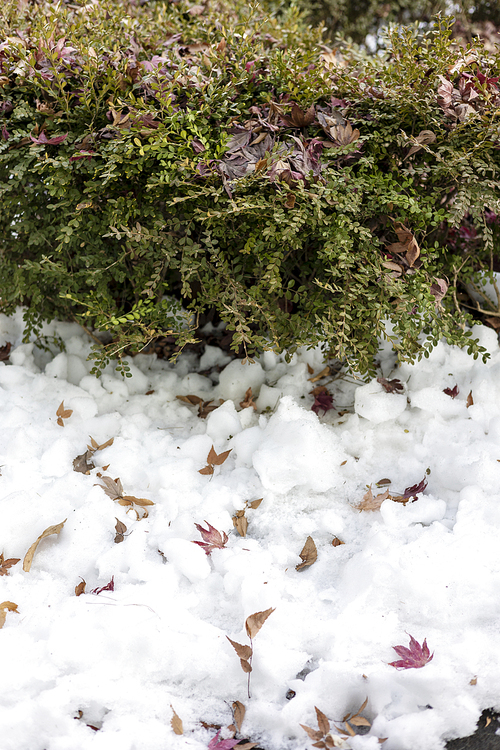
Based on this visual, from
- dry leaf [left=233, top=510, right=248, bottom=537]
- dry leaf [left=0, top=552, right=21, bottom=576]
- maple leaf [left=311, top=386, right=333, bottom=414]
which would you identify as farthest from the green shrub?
dry leaf [left=0, top=552, right=21, bottom=576]

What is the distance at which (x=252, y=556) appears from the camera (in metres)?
1.54

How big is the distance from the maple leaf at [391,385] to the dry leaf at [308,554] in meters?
0.77

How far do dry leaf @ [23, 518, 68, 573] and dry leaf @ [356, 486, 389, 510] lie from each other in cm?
96

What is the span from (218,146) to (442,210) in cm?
82

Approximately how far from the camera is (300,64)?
188 cm

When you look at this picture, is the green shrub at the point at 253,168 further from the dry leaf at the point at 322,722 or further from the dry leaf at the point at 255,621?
the dry leaf at the point at 322,722

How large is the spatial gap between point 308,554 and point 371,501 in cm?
30

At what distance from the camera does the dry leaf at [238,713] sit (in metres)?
1.20

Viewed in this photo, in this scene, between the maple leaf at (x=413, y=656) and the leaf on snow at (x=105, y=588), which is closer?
the maple leaf at (x=413, y=656)

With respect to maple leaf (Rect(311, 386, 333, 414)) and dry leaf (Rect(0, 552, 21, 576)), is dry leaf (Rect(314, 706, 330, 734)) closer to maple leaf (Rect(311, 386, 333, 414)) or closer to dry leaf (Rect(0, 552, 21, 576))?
dry leaf (Rect(0, 552, 21, 576))

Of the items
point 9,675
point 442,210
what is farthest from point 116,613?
point 442,210

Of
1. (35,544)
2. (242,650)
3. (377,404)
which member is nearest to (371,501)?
(377,404)

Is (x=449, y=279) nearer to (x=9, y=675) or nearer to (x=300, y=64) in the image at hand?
(x=300, y=64)

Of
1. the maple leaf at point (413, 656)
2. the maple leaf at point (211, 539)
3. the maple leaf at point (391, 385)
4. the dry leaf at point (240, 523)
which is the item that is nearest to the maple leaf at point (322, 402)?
the maple leaf at point (391, 385)
